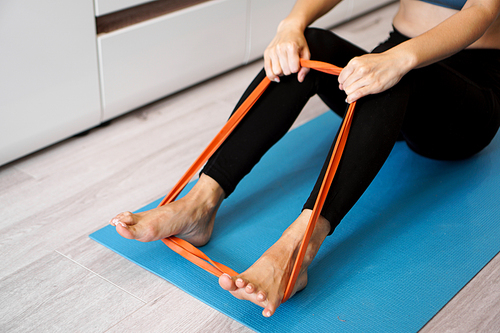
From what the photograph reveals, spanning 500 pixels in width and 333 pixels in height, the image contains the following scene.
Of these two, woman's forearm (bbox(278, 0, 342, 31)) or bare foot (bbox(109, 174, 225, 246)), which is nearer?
bare foot (bbox(109, 174, 225, 246))

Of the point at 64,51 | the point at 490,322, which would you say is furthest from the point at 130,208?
the point at 490,322

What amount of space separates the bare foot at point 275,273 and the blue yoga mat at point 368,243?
0.08 m

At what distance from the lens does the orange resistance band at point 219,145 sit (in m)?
0.94

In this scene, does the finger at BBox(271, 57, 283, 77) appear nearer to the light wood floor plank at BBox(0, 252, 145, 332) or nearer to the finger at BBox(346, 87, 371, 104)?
the finger at BBox(346, 87, 371, 104)

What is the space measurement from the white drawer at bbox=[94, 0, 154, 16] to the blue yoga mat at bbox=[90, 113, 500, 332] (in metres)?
0.63

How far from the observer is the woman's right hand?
110 cm

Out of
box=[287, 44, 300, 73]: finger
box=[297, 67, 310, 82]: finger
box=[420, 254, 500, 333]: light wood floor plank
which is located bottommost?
box=[420, 254, 500, 333]: light wood floor plank

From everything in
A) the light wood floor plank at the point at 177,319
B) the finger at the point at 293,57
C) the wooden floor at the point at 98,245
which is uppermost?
the finger at the point at 293,57

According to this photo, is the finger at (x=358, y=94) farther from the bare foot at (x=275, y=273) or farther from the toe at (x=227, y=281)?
the toe at (x=227, y=281)

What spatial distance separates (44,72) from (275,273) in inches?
36.1

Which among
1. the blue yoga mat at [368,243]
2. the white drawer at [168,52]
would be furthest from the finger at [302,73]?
the white drawer at [168,52]

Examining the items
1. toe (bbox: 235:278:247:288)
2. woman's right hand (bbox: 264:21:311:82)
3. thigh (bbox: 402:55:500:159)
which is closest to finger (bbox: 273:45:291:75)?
woman's right hand (bbox: 264:21:311:82)

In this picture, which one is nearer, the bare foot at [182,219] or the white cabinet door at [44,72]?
the bare foot at [182,219]

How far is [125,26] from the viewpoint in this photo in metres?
1.62
